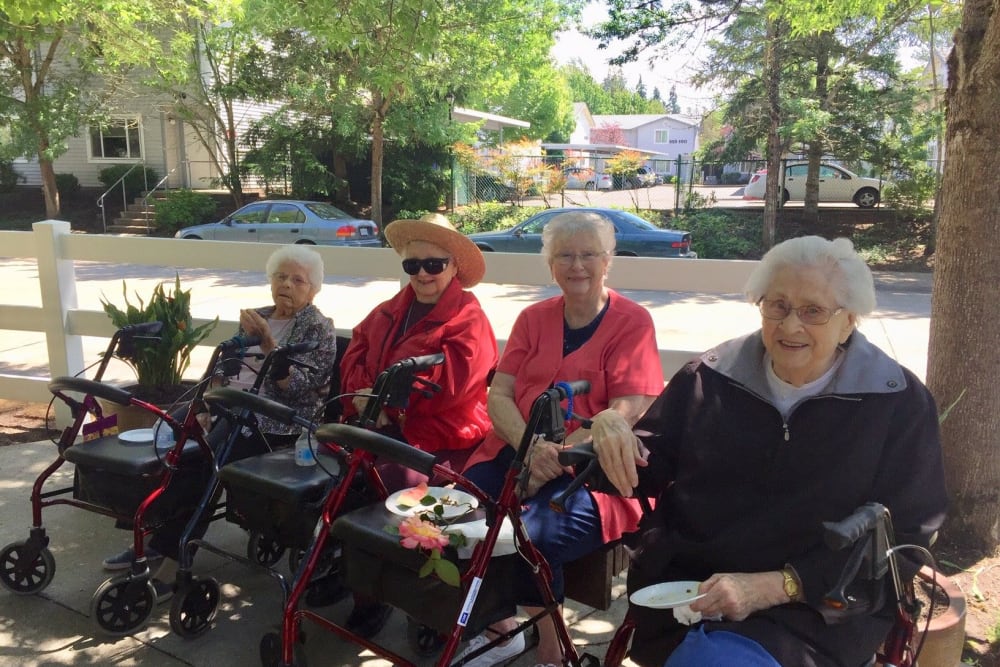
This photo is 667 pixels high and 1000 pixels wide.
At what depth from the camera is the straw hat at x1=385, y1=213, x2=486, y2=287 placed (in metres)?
3.34

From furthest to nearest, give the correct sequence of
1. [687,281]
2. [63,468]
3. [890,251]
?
[890,251] < [63,468] < [687,281]

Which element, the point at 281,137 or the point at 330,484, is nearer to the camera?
the point at 330,484

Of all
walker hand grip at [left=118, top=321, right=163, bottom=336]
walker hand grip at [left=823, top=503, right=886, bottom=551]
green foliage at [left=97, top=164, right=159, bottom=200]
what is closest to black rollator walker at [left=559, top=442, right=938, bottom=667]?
walker hand grip at [left=823, top=503, right=886, bottom=551]

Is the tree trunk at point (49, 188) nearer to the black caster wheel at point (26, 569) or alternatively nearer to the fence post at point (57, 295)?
the fence post at point (57, 295)

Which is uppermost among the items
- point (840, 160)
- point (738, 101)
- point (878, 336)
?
point (738, 101)

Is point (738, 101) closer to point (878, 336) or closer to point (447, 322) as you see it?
point (878, 336)

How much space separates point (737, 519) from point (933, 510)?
0.47 metres

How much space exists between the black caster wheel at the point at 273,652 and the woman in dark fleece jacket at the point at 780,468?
1090 mm

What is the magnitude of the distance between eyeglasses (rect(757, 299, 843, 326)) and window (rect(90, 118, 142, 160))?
25110mm

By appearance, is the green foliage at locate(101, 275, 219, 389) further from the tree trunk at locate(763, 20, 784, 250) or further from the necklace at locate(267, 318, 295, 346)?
the tree trunk at locate(763, 20, 784, 250)

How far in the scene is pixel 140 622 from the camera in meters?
2.92

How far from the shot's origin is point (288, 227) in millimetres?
15953

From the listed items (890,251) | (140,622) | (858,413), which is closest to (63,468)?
(140,622)

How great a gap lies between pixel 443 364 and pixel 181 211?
65.4 ft
